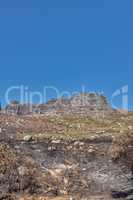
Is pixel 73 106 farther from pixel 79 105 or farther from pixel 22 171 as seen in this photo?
pixel 22 171

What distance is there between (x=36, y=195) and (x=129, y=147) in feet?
14.8

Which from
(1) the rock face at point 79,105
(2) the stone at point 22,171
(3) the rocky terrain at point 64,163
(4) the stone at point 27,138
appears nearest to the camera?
(3) the rocky terrain at point 64,163

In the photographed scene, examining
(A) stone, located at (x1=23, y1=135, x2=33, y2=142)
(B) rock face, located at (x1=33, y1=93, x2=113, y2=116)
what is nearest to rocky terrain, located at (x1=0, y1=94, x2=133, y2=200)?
(A) stone, located at (x1=23, y1=135, x2=33, y2=142)

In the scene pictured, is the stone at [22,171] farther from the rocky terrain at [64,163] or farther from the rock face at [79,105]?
the rock face at [79,105]

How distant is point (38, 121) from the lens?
3184cm

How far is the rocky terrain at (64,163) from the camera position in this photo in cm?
1769

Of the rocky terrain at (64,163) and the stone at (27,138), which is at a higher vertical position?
the stone at (27,138)

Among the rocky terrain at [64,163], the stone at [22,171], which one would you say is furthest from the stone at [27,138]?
the stone at [22,171]

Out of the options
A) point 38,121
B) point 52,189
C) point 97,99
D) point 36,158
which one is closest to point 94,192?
point 52,189

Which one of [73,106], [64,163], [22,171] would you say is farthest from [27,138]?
[73,106]

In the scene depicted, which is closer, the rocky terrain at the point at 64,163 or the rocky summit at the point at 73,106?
the rocky terrain at the point at 64,163

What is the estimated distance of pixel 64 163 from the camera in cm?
2128

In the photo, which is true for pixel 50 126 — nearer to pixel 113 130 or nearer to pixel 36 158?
pixel 113 130

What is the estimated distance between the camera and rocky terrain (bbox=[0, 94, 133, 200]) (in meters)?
17.7
